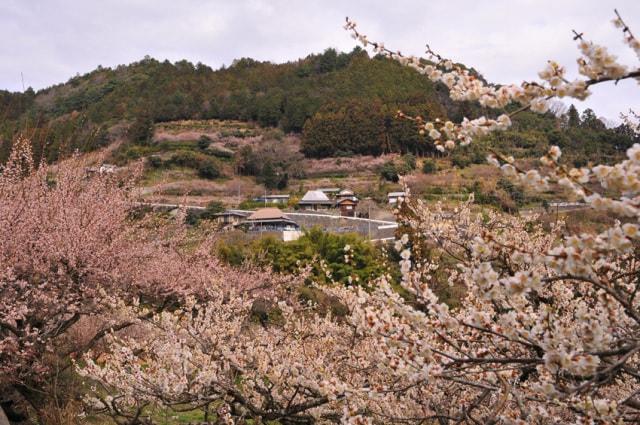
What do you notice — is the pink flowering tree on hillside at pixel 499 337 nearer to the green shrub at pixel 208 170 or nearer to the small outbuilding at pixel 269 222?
the small outbuilding at pixel 269 222

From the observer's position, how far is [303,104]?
235 feet

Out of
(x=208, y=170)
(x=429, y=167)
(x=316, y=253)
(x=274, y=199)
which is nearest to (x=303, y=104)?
(x=208, y=170)

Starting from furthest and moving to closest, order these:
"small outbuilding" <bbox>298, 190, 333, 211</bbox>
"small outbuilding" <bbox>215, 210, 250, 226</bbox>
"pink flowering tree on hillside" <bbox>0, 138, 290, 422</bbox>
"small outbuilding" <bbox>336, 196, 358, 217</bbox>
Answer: "small outbuilding" <bbox>298, 190, 333, 211</bbox> < "small outbuilding" <bbox>336, 196, 358, 217</bbox> < "small outbuilding" <bbox>215, 210, 250, 226</bbox> < "pink flowering tree on hillside" <bbox>0, 138, 290, 422</bbox>

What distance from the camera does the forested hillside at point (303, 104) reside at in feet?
173

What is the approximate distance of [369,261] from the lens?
19.5m

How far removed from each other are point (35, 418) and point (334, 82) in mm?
79275

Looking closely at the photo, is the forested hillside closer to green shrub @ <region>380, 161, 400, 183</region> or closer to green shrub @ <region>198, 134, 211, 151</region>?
green shrub @ <region>380, 161, 400, 183</region>

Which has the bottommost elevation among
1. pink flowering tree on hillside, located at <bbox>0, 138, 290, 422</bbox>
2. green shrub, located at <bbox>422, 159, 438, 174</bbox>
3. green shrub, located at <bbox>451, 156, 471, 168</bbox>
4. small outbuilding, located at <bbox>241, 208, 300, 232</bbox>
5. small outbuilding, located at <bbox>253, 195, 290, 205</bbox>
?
small outbuilding, located at <bbox>241, 208, 300, 232</bbox>

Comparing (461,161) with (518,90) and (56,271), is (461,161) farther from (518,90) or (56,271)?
(518,90)

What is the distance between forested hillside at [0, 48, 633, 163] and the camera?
173 feet

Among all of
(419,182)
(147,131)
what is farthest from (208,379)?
(147,131)

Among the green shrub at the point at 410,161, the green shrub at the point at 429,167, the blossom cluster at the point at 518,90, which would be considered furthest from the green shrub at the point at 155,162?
the blossom cluster at the point at 518,90

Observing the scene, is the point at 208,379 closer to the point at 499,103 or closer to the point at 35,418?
the point at 499,103

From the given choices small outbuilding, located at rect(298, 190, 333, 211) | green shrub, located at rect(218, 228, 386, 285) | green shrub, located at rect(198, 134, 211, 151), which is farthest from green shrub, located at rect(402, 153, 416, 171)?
green shrub, located at rect(218, 228, 386, 285)
